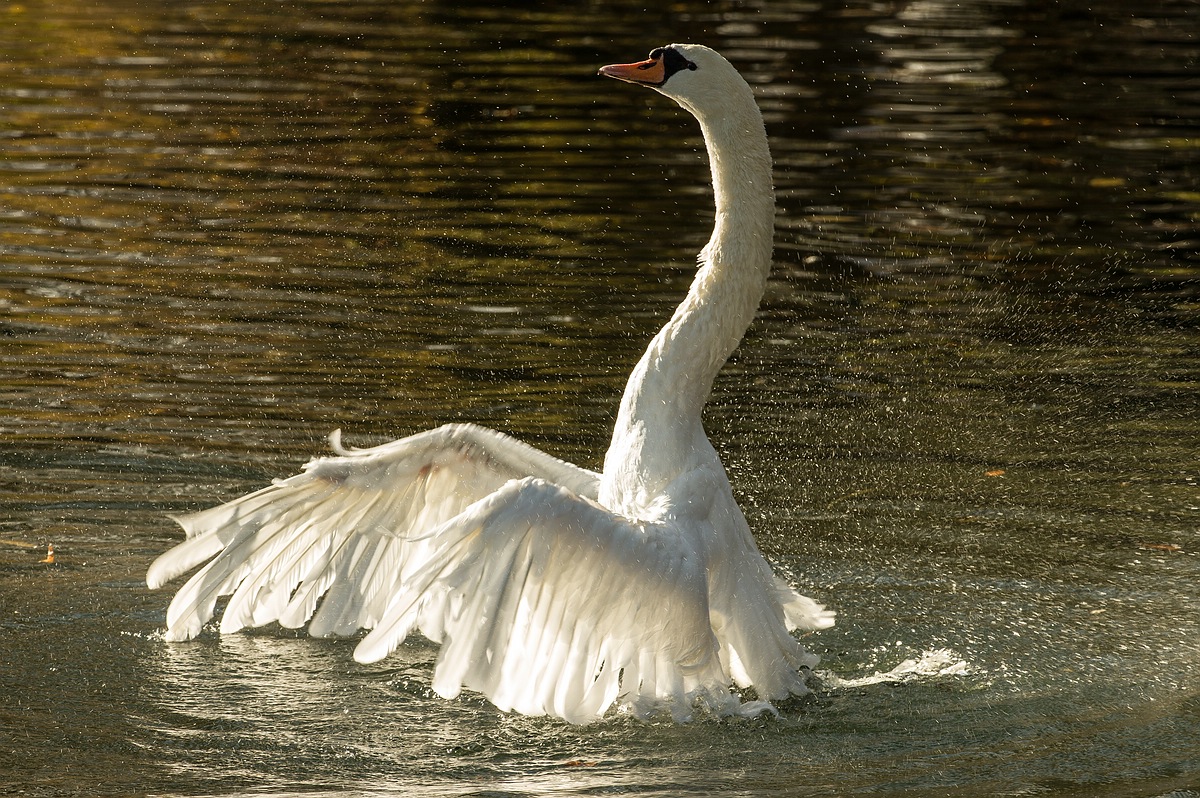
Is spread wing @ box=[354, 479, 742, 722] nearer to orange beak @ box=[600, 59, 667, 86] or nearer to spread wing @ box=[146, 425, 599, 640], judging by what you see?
spread wing @ box=[146, 425, 599, 640]

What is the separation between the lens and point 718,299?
23.0 feet

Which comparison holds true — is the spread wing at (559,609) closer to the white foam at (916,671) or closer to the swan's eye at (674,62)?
the white foam at (916,671)

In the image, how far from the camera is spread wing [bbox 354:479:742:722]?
233 inches

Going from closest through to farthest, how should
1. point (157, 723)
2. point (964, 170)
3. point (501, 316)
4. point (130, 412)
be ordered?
point (157, 723)
point (130, 412)
point (501, 316)
point (964, 170)

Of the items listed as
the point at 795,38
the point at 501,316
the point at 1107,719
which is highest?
the point at 795,38

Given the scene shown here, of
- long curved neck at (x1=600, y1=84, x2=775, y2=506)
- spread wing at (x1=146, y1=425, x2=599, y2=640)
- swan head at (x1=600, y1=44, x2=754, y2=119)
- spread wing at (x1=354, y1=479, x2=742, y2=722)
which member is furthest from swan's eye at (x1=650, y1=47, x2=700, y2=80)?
spread wing at (x1=354, y1=479, x2=742, y2=722)

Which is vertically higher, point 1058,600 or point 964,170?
point 964,170

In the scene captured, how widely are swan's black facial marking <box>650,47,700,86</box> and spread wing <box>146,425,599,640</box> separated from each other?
1704 millimetres

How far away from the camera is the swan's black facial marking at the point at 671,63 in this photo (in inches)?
273

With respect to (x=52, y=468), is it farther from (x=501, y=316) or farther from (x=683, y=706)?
(x=683, y=706)

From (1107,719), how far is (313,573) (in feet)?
11.2

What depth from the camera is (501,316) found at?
12.1m

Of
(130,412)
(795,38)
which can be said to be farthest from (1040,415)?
(795,38)

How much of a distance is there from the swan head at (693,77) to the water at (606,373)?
2.49m
